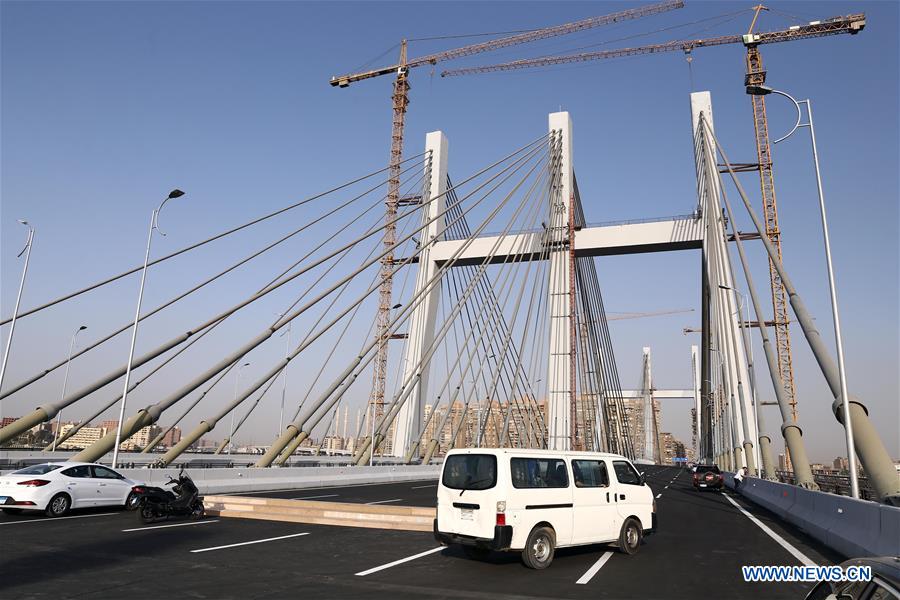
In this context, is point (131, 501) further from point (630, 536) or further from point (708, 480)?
point (708, 480)

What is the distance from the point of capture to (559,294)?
3744 centimetres

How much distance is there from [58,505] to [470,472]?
35.6 ft

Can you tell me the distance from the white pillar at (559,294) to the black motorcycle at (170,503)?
23.1 meters

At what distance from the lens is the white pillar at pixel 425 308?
37875 mm

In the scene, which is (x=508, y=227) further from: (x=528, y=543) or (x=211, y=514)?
(x=528, y=543)

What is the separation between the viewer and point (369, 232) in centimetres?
2831

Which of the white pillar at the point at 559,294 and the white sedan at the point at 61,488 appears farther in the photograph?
the white pillar at the point at 559,294

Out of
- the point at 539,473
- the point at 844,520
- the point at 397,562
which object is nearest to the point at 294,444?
the point at 397,562

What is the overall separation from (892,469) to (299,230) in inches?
831

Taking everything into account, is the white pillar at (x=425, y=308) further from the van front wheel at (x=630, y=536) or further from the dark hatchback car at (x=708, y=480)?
the van front wheel at (x=630, y=536)

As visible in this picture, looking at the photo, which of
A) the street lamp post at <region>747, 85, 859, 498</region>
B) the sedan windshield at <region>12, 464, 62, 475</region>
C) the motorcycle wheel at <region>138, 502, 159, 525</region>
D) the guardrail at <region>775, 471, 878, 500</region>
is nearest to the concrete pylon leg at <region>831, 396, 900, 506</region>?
the street lamp post at <region>747, 85, 859, 498</region>

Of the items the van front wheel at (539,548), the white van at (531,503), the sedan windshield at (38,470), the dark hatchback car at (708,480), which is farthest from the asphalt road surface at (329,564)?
the dark hatchback car at (708,480)

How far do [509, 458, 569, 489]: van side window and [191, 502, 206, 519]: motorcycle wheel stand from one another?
9256mm

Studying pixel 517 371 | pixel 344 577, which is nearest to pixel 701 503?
pixel 517 371
